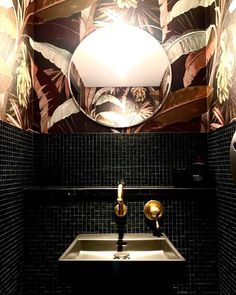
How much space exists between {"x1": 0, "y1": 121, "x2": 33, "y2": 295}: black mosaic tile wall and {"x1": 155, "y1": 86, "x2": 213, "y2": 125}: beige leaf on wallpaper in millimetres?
944

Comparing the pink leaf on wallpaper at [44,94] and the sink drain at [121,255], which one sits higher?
the pink leaf on wallpaper at [44,94]

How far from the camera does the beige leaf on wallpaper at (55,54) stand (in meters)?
2.38

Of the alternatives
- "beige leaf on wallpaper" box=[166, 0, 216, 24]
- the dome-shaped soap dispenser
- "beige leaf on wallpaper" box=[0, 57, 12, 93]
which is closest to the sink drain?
the dome-shaped soap dispenser

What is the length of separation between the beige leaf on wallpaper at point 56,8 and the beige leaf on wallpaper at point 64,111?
62 centimetres

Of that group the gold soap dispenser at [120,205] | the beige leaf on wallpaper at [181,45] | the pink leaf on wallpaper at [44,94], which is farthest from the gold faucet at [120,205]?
the beige leaf on wallpaper at [181,45]

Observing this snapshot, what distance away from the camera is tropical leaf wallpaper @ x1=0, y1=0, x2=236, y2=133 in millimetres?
2346

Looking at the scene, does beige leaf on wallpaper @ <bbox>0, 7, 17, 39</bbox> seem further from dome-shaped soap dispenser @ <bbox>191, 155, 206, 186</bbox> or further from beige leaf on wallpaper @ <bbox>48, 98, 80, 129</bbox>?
dome-shaped soap dispenser @ <bbox>191, 155, 206, 186</bbox>

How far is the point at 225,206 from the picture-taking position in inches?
76.9

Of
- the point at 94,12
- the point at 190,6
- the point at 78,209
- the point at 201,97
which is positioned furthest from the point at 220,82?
the point at 78,209

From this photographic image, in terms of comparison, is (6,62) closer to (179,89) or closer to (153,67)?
(153,67)

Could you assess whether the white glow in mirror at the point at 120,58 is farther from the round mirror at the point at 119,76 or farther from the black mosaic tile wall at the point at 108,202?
the black mosaic tile wall at the point at 108,202

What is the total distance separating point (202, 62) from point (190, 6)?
1.35 ft

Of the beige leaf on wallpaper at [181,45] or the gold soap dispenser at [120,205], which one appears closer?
the gold soap dispenser at [120,205]

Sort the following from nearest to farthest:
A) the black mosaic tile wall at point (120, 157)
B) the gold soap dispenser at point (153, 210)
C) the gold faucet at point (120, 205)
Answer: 1. the gold faucet at point (120, 205)
2. the gold soap dispenser at point (153, 210)
3. the black mosaic tile wall at point (120, 157)
